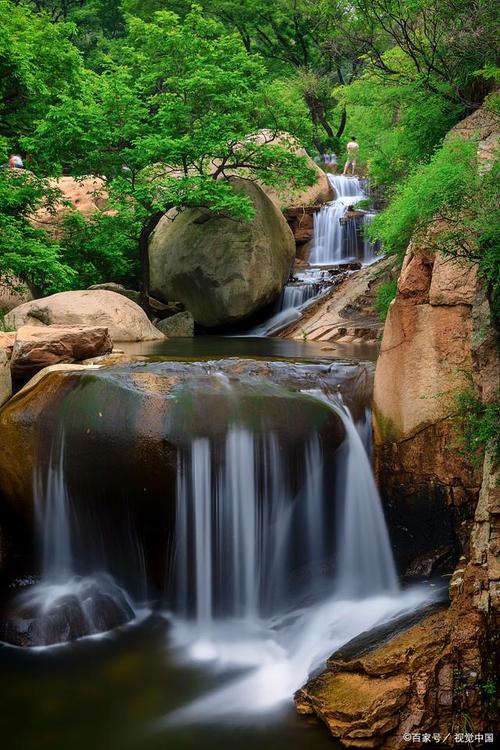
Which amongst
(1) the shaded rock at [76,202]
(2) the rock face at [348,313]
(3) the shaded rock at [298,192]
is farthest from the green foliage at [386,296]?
(1) the shaded rock at [76,202]

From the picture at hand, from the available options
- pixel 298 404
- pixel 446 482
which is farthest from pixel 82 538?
pixel 446 482

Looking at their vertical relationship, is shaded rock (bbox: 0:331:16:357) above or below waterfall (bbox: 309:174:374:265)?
below

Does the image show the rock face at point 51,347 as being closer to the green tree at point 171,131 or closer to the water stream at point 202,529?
the water stream at point 202,529

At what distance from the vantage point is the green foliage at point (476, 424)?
219 inches

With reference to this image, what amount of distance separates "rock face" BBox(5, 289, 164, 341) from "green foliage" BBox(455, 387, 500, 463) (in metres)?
7.34

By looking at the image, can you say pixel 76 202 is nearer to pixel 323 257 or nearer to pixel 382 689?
pixel 323 257

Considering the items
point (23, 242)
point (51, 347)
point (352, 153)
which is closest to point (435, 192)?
point (51, 347)

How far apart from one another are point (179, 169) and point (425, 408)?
10.3 m

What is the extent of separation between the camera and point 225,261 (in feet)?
51.6

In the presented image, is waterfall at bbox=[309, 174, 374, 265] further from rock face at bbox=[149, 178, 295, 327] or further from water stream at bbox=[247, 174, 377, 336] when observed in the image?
rock face at bbox=[149, 178, 295, 327]

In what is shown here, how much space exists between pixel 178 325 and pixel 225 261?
1.75 metres

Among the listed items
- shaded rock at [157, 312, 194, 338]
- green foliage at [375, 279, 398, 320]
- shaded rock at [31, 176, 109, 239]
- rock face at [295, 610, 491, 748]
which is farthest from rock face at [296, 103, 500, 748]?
shaded rock at [31, 176, 109, 239]

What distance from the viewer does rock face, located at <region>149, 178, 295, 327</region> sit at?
15.6m

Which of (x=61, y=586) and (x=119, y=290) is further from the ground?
(x=119, y=290)
